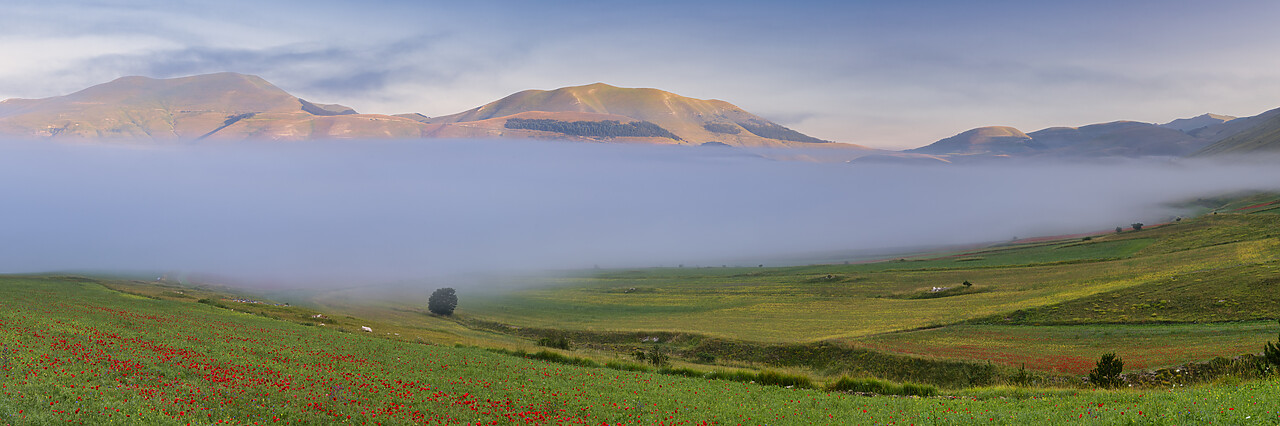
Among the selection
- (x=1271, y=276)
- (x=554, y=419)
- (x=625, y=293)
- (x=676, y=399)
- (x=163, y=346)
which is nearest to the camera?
(x=554, y=419)

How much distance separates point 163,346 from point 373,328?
31.0 meters

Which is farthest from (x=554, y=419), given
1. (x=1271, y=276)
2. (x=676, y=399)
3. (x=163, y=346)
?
(x=1271, y=276)

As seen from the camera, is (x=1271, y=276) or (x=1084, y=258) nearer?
(x=1271, y=276)

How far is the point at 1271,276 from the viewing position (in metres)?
54.5

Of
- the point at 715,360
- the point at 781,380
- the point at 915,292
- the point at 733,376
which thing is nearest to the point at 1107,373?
the point at 781,380

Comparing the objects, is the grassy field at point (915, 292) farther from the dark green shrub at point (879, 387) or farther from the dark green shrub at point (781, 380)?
the dark green shrub at point (879, 387)

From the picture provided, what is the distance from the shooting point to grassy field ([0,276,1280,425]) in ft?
55.0

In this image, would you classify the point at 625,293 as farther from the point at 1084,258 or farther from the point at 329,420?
the point at 329,420

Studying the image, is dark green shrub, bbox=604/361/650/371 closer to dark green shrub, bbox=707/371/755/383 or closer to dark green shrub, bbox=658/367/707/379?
dark green shrub, bbox=658/367/707/379

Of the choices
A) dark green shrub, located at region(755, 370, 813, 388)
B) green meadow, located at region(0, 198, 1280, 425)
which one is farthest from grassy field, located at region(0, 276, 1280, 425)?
dark green shrub, located at region(755, 370, 813, 388)

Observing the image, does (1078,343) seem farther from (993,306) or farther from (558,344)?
(558,344)

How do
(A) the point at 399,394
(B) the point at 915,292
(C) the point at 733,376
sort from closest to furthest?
(A) the point at 399,394 < (C) the point at 733,376 < (B) the point at 915,292

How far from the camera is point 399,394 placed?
845 inches

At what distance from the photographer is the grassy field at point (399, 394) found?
16.8 metres
